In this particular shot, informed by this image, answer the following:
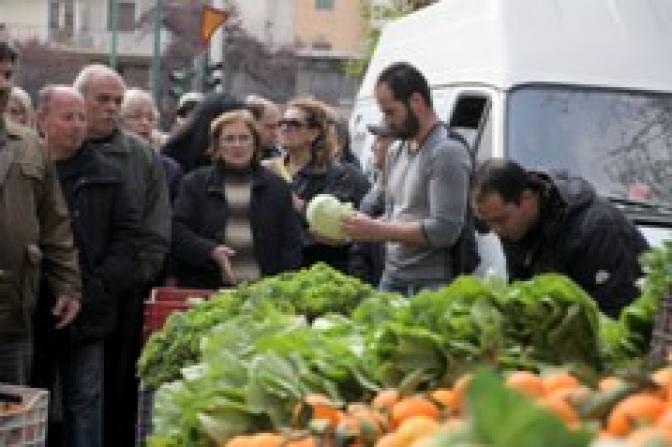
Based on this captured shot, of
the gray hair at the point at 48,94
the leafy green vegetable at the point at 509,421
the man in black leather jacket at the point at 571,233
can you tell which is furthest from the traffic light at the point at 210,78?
the leafy green vegetable at the point at 509,421

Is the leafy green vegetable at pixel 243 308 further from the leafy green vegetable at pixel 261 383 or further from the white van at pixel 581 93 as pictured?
Answer: the white van at pixel 581 93

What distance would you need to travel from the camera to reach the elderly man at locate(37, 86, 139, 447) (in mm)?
8164

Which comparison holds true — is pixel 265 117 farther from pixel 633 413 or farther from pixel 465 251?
pixel 633 413

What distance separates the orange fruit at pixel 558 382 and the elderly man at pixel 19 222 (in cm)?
407

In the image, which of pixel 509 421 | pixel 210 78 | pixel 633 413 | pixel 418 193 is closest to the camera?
pixel 509 421

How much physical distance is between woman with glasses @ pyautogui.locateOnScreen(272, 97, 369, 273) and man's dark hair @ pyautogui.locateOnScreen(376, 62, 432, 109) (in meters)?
1.94

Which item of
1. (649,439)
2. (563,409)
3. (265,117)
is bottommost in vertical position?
(265,117)

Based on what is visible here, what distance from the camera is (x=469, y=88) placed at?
977cm

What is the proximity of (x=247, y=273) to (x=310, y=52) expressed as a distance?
232 feet

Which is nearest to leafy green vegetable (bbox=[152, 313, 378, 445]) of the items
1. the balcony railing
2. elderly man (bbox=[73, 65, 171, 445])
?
elderly man (bbox=[73, 65, 171, 445])

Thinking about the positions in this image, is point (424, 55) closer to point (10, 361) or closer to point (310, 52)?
point (10, 361)

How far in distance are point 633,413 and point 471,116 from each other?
707 cm

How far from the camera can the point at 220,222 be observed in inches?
351

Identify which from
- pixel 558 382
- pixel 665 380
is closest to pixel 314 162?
pixel 558 382
